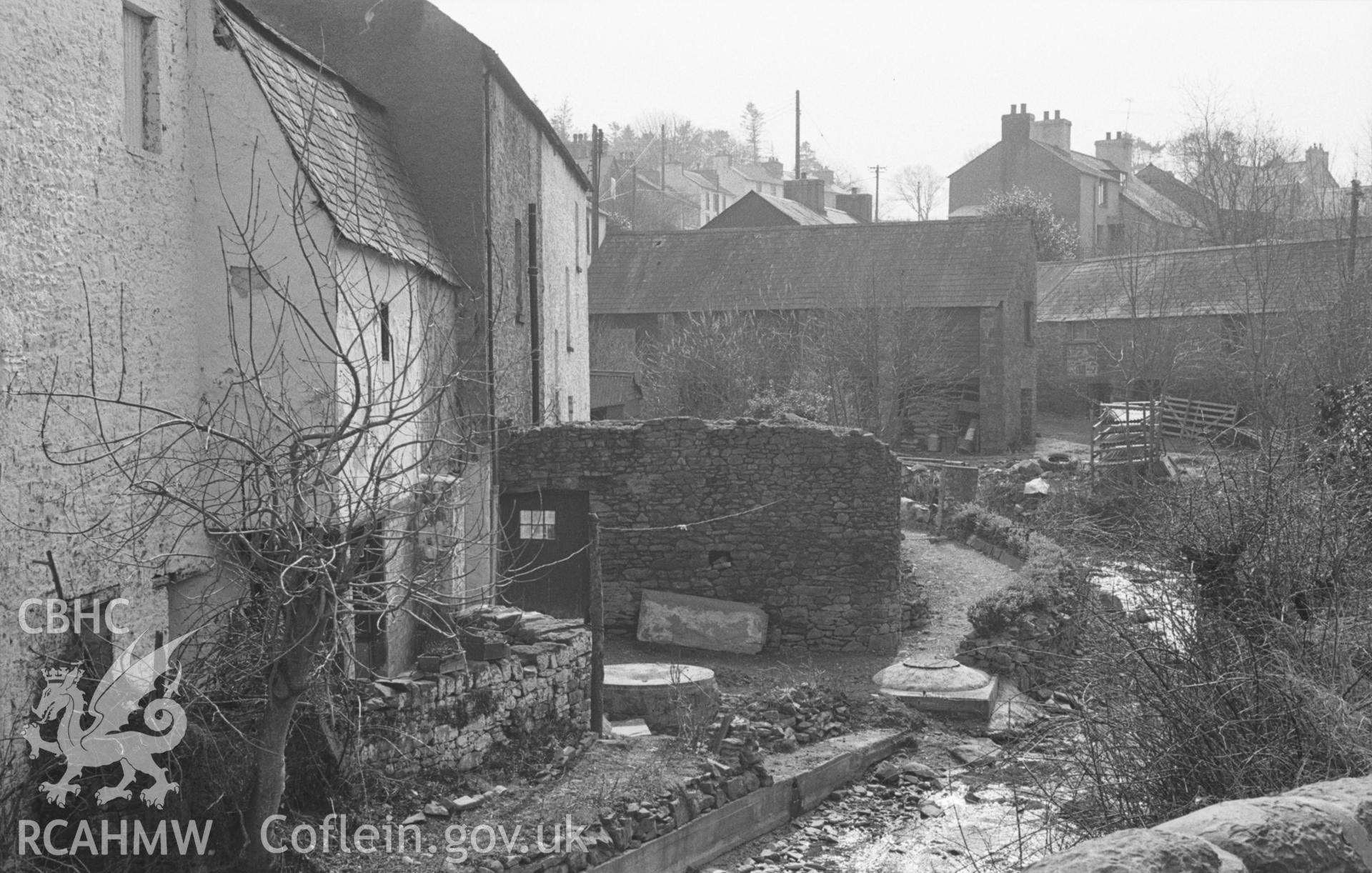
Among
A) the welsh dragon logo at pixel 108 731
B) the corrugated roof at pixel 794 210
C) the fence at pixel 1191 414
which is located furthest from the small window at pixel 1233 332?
the welsh dragon logo at pixel 108 731

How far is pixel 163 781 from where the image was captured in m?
7.82

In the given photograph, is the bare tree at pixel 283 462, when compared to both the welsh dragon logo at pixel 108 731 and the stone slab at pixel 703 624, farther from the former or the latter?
the stone slab at pixel 703 624

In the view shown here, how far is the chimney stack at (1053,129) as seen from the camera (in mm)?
63531

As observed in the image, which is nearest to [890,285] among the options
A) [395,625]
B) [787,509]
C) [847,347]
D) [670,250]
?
[847,347]

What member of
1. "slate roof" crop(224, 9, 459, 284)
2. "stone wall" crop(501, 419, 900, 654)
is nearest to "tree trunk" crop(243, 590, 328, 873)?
"slate roof" crop(224, 9, 459, 284)

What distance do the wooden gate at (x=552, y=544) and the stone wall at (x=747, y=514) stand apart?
0.24 meters

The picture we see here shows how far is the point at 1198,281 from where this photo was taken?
36562 mm

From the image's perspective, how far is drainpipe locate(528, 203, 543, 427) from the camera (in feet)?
56.4

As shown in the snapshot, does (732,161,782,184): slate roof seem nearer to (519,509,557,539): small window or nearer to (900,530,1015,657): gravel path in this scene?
(900,530,1015,657): gravel path

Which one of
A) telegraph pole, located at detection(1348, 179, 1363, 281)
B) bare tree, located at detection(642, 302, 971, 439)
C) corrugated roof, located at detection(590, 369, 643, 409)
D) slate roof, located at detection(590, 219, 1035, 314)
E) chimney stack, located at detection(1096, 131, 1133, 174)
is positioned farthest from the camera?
chimney stack, located at detection(1096, 131, 1133, 174)

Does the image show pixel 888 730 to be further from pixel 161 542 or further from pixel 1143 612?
pixel 161 542

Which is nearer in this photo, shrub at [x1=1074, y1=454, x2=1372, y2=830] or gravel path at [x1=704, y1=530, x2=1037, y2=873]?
shrub at [x1=1074, y1=454, x2=1372, y2=830]

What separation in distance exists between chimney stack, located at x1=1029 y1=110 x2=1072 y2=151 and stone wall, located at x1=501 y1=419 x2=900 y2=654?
51753mm

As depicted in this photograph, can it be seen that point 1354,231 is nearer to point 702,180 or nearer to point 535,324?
point 535,324
